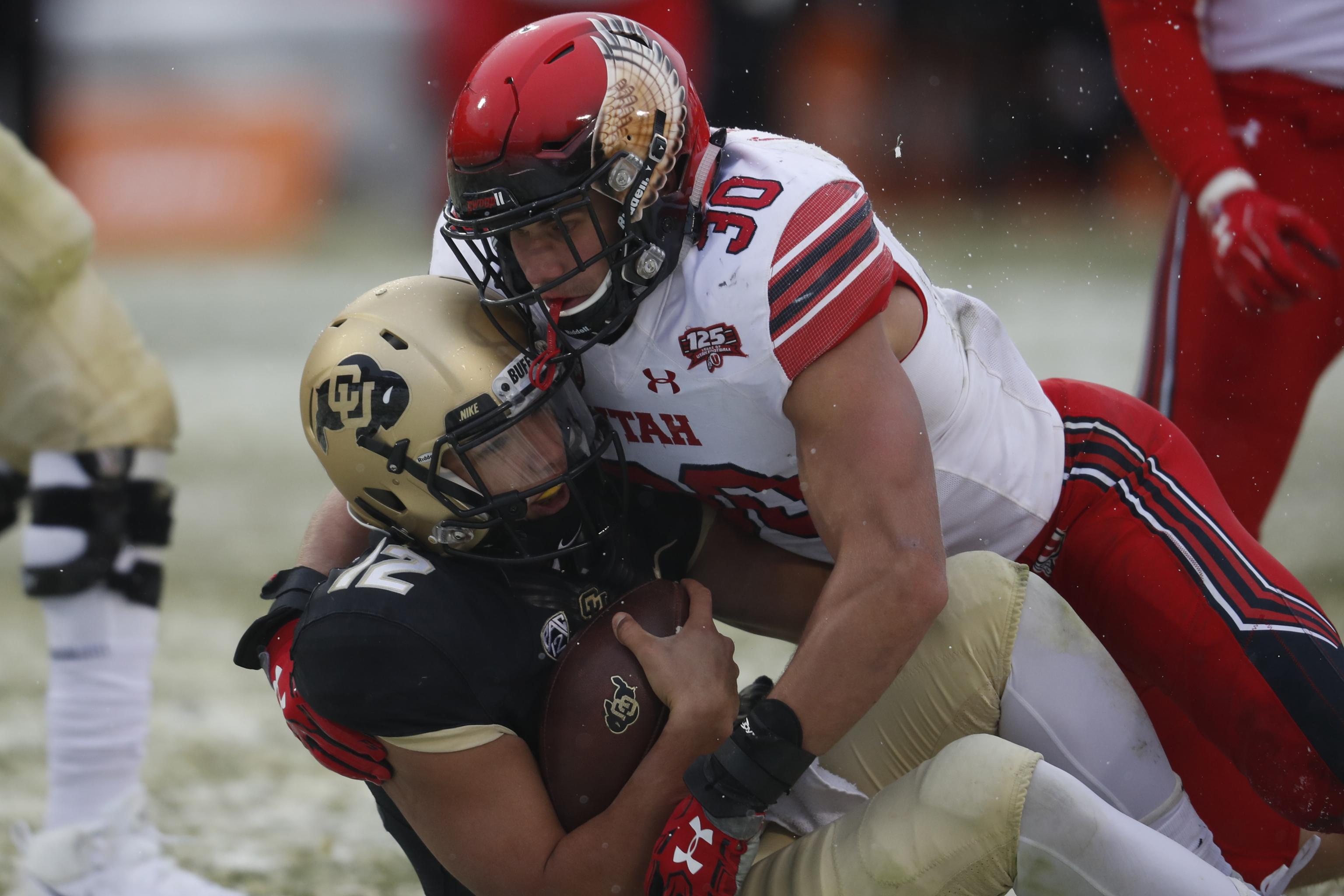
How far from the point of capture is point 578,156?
78.7 inches

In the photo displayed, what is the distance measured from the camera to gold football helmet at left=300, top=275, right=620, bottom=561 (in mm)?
2025

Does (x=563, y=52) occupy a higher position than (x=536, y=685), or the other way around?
(x=563, y=52)

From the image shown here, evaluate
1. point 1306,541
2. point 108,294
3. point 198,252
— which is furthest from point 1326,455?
point 198,252

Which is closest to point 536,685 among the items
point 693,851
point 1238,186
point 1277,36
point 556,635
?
point 556,635

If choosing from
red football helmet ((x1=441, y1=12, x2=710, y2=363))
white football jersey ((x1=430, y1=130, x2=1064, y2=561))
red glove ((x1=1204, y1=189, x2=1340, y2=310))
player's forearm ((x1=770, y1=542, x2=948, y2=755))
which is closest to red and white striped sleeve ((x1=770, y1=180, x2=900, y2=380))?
white football jersey ((x1=430, y1=130, x2=1064, y2=561))

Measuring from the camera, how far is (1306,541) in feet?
16.0

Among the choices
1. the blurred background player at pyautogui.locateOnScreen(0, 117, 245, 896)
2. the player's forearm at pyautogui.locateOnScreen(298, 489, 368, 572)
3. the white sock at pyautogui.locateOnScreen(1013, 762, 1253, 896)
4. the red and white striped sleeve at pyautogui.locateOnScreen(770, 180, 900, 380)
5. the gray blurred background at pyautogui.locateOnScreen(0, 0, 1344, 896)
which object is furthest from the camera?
the gray blurred background at pyautogui.locateOnScreen(0, 0, 1344, 896)

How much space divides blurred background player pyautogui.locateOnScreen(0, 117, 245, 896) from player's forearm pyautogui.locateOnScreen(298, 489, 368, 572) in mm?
765

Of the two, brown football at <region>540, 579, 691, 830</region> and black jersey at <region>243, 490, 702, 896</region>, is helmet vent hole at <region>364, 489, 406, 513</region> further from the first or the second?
brown football at <region>540, 579, 691, 830</region>

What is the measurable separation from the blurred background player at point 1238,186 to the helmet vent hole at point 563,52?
1479mm

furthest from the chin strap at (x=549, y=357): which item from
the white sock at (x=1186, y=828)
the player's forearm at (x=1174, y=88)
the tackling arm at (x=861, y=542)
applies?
the player's forearm at (x=1174, y=88)

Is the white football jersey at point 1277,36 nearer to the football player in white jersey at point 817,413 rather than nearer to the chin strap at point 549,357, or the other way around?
the football player in white jersey at point 817,413

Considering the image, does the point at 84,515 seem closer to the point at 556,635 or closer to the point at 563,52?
the point at 556,635

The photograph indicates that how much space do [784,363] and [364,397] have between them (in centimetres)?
59
